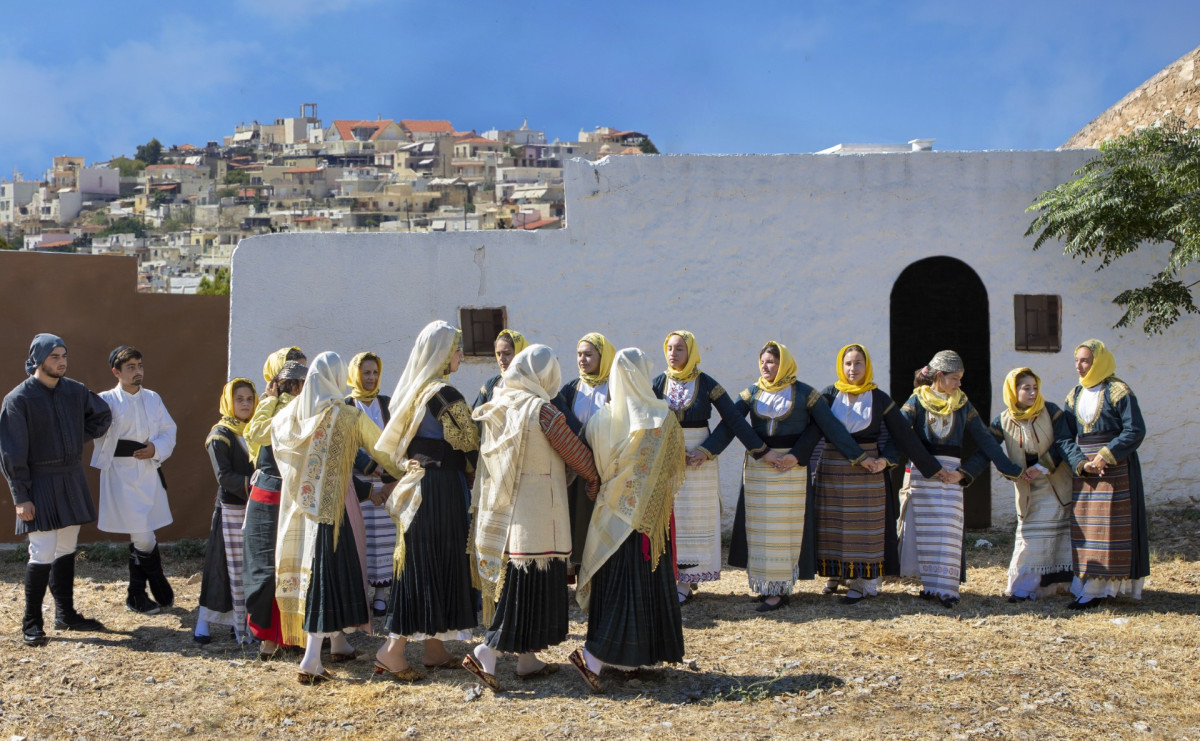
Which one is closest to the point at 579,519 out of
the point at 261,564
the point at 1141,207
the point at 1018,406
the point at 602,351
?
the point at 602,351

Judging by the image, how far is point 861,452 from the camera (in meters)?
6.44

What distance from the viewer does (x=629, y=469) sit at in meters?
5.05

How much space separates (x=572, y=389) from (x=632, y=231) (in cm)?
245

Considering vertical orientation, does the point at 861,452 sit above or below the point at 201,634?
above

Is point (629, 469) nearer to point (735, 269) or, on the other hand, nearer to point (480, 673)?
point (480, 673)

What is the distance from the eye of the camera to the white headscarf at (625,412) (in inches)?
199

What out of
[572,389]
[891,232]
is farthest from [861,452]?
[891,232]

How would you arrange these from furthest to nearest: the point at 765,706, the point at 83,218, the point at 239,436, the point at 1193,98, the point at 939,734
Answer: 1. the point at 83,218
2. the point at 1193,98
3. the point at 239,436
4. the point at 765,706
5. the point at 939,734

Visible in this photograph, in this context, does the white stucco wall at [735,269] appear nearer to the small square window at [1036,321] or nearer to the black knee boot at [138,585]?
the small square window at [1036,321]

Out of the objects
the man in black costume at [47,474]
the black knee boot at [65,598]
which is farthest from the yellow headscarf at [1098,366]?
the black knee boot at [65,598]

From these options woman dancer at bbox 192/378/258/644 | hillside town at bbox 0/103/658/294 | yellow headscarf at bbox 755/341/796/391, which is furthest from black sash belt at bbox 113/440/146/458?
hillside town at bbox 0/103/658/294

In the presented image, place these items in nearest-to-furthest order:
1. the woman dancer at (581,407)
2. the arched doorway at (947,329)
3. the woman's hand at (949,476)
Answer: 1. the woman dancer at (581,407)
2. the woman's hand at (949,476)
3. the arched doorway at (947,329)

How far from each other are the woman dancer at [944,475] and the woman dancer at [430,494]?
2.85 meters

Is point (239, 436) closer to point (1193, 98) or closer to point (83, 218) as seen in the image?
point (1193, 98)
